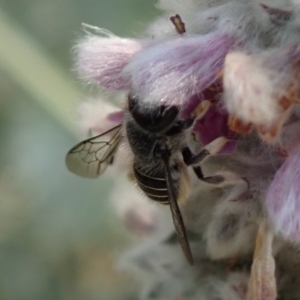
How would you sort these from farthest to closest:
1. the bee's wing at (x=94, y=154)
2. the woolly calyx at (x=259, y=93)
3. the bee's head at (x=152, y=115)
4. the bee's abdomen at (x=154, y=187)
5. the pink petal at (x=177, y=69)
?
1. the bee's wing at (x=94, y=154)
2. the bee's abdomen at (x=154, y=187)
3. the bee's head at (x=152, y=115)
4. the pink petal at (x=177, y=69)
5. the woolly calyx at (x=259, y=93)

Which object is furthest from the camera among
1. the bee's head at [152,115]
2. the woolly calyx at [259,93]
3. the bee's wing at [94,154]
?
the bee's wing at [94,154]

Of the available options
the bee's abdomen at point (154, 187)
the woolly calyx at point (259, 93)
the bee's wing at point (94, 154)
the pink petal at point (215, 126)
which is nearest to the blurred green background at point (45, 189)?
the bee's wing at point (94, 154)

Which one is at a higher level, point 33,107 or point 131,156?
point 131,156

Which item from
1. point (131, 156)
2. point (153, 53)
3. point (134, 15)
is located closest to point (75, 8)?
point (134, 15)

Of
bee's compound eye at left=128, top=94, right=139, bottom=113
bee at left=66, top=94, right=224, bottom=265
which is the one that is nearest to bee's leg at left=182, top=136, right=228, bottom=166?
bee at left=66, top=94, right=224, bottom=265

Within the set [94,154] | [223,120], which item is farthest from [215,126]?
[94,154]

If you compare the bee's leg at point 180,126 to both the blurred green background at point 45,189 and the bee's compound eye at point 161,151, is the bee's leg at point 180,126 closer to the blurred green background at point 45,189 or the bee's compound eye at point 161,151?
the bee's compound eye at point 161,151

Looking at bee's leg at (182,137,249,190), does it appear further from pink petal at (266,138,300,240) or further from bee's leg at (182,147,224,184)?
pink petal at (266,138,300,240)

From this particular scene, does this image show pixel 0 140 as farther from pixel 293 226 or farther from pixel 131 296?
pixel 293 226
